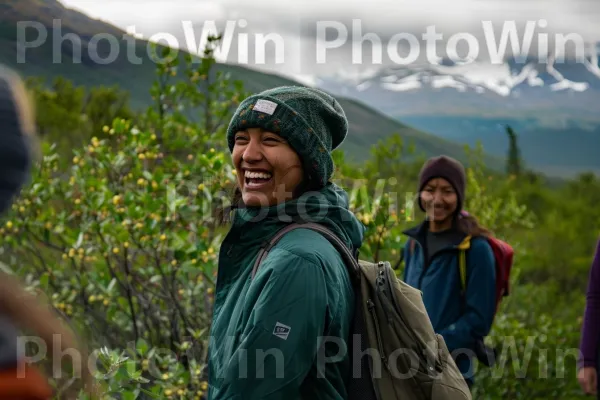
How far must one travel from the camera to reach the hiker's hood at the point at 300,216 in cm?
217

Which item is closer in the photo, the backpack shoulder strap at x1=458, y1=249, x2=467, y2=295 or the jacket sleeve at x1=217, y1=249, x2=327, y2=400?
the jacket sleeve at x1=217, y1=249, x2=327, y2=400

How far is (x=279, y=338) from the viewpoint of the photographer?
1.90 meters

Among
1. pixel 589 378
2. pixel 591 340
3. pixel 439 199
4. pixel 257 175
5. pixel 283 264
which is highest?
pixel 257 175

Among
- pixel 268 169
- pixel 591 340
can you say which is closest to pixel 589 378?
pixel 591 340

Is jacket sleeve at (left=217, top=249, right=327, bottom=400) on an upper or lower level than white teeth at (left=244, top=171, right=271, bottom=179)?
lower

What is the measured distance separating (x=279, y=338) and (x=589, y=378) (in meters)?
2.37

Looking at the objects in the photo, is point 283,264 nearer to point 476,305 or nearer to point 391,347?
point 391,347

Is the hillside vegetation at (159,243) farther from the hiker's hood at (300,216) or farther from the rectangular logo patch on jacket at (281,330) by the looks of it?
the rectangular logo patch on jacket at (281,330)

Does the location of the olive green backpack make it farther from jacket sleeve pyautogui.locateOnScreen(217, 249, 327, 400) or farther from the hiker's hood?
jacket sleeve pyautogui.locateOnScreen(217, 249, 327, 400)

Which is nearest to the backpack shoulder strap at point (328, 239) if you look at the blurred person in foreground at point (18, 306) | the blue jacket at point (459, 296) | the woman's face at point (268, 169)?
the woman's face at point (268, 169)

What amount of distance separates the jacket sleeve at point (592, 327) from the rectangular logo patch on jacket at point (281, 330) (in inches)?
91.6

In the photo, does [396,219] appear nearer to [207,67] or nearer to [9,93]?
[207,67]

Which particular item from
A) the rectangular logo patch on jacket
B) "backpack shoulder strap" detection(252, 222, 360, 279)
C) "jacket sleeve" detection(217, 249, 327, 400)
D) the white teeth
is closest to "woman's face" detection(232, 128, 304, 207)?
the white teeth

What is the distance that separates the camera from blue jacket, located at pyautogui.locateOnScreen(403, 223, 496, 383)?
387 centimetres
